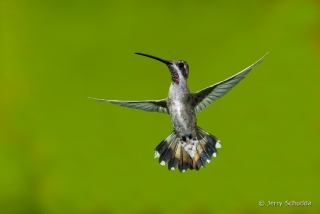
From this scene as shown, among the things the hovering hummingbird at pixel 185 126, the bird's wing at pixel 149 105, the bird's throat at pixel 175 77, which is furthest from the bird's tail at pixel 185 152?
the bird's throat at pixel 175 77

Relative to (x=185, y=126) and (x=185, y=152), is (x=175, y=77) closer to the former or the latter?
(x=185, y=126)

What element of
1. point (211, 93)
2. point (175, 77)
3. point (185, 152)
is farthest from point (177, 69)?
point (185, 152)

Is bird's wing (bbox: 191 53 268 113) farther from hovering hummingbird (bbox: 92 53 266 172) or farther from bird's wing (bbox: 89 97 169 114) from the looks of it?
bird's wing (bbox: 89 97 169 114)

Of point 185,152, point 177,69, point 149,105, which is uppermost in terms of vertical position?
point 177,69

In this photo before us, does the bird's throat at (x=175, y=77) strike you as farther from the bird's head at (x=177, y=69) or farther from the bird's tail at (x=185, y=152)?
the bird's tail at (x=185, y=152)

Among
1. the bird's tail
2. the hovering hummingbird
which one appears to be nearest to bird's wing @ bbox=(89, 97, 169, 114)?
the hovering hummingbird

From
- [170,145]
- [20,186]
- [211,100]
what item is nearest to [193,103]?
[211,100]

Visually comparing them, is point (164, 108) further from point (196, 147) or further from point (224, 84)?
point (224, 84)
